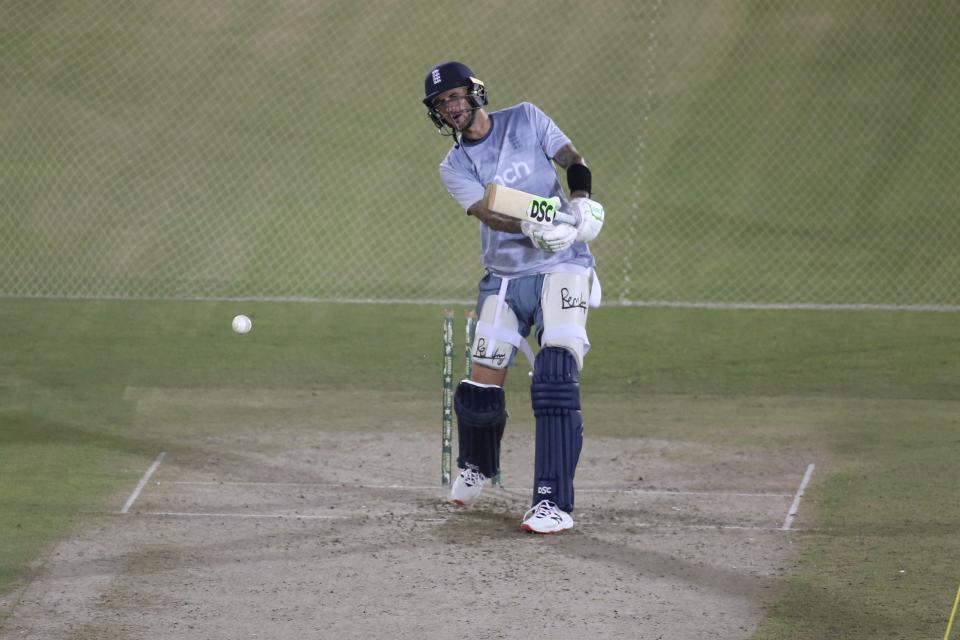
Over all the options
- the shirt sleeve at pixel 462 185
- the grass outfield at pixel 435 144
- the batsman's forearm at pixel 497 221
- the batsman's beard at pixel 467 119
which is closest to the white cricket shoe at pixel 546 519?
the batsman's forearm at pixel 497 221

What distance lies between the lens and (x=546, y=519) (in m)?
6.86

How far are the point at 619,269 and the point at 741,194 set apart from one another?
215cm

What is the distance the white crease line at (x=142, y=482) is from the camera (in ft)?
24.2

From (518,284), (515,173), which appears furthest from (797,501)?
(515,173)

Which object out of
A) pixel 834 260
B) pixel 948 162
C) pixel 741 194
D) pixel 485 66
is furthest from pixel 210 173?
pixel 948 162

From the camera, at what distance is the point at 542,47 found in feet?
58.6

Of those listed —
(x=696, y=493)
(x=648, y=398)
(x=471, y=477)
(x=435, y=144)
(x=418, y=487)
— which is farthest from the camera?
(x=435, y=144)

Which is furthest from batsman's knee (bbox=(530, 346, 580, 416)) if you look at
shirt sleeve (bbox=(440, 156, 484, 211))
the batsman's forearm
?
shirt sleeve (bbox=(440, 156, 484, 211))

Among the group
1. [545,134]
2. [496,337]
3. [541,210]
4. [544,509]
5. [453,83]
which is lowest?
[544,509]

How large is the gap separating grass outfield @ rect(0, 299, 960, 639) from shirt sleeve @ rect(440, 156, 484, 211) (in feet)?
7.57

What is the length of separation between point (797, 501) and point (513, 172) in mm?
2255

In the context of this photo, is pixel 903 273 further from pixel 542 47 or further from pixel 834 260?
pixel 542 47

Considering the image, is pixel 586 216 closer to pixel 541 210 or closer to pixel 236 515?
pixel 541 210

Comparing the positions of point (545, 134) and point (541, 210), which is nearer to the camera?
point (541, 210)
